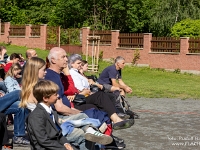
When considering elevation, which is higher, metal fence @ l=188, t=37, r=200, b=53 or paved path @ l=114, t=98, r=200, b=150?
metal fence @ l=188, t=37, r=200, b=53

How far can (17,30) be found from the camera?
1789 inches

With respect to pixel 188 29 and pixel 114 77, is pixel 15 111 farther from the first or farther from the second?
pixel 188 29

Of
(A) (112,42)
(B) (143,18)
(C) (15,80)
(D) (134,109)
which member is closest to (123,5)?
(B) (143,18)

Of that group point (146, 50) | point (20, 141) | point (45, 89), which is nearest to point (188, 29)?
point (146, 50)

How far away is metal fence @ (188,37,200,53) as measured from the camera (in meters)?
35.5

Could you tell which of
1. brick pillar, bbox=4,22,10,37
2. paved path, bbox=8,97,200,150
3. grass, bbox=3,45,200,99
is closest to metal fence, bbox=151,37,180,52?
grass, bbox=3,45,200,99

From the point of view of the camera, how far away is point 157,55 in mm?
37312

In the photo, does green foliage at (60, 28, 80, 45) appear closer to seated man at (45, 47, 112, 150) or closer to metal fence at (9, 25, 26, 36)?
metal fence at (9, 25, 26, 36)

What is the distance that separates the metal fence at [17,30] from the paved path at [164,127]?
28779 millimetres

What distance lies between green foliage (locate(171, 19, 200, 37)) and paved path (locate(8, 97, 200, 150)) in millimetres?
24732

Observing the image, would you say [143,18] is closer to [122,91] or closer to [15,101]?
[122,91]

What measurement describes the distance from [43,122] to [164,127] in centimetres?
586

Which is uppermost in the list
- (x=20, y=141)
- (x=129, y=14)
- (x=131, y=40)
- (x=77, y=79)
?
(x=129, y=14)

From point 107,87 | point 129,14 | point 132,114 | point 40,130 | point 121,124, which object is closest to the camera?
point 40,130
